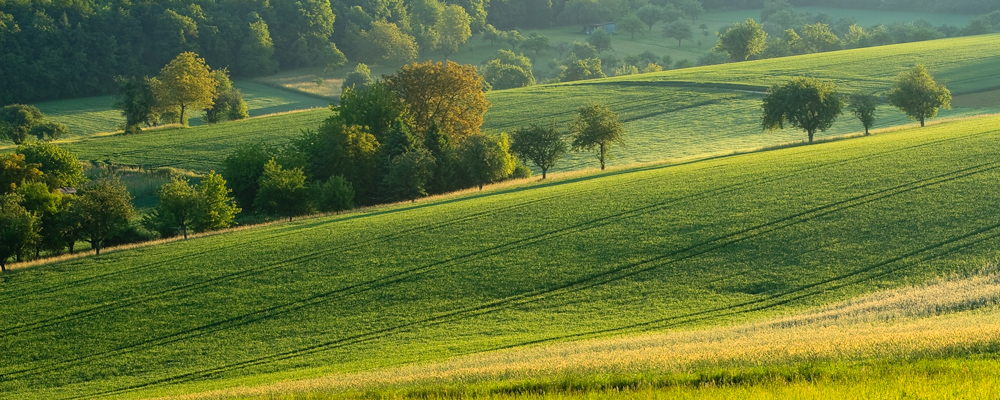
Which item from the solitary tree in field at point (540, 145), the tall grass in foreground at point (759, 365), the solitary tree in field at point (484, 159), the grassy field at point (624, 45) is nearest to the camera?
the tall grass in foreground at point (759, 365)

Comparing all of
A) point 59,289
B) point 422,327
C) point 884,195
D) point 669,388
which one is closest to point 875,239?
point 884,195

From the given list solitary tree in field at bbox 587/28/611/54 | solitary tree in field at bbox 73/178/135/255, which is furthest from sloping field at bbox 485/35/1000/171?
solitary tree in field at bbox 587/28/611/54

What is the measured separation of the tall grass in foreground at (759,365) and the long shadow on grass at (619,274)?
5.92 metres

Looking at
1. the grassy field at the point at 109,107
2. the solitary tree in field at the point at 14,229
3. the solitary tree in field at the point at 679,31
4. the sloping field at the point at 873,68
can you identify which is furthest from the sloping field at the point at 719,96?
the solitary tree in field at the point at 679,31

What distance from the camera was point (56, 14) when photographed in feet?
377

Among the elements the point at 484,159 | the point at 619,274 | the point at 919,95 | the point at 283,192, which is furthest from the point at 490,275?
the point at 919,95

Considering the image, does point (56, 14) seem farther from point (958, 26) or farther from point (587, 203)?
point (958, 26)

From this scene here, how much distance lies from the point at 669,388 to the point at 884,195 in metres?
27.6

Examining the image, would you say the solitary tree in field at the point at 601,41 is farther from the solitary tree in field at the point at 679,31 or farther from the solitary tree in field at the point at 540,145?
the solitary tree in field at the point at 540,145

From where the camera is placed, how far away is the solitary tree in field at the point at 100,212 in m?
40.7

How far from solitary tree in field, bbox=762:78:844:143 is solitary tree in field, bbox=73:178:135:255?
1859 inches

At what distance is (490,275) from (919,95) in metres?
47.9

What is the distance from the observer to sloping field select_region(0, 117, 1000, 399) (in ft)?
82.6

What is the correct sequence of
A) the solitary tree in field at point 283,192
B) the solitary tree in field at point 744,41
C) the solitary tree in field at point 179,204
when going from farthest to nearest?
the solitary tree in field at point 744,41
the solitary tree in field at point 283,192
the solitary tree in field at point 179,204
